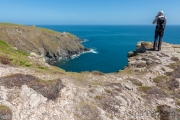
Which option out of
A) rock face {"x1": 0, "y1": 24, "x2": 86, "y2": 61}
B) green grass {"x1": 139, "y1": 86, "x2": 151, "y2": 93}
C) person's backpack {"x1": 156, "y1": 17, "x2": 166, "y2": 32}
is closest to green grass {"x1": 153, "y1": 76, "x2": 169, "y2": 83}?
green grass {"x1": 139, "y1": 86, "x2": 151, "y2": 93}

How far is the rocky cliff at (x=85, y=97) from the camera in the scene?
13.4 m

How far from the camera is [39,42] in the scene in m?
138

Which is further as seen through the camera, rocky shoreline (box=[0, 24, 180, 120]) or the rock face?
the rock face

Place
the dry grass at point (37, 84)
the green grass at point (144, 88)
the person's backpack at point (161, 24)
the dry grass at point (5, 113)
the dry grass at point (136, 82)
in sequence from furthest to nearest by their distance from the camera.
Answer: the person's backpack at point (161, 24)
the dry grass at point (136, 82)
the green grass at point (144, 88)
the dry grass at point (37, 84)
the dry grass at point (5, 113)

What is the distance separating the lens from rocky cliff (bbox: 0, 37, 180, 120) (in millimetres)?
13375

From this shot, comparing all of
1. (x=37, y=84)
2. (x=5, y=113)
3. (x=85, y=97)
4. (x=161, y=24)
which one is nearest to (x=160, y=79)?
(x=85, y=97)

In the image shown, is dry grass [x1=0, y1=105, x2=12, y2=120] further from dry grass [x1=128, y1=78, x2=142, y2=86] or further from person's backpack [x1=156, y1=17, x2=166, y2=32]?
person's backpack [x1=156, y1=17, x2=166, y2=32]

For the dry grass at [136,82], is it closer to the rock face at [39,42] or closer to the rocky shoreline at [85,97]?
the rocky shoreline at [85,97]

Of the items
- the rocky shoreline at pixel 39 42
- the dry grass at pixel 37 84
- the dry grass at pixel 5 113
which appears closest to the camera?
the dry grass at pixel 5 113

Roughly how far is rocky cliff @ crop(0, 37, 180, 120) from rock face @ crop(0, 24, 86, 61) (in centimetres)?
10714

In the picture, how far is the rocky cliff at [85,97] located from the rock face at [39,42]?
10714 centimetres

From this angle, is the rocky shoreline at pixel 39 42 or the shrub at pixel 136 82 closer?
the shrub at pixel 136 82

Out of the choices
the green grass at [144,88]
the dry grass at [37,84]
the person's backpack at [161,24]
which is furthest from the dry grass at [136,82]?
the person's backpack at [161,24]

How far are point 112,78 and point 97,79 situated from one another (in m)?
2.36
